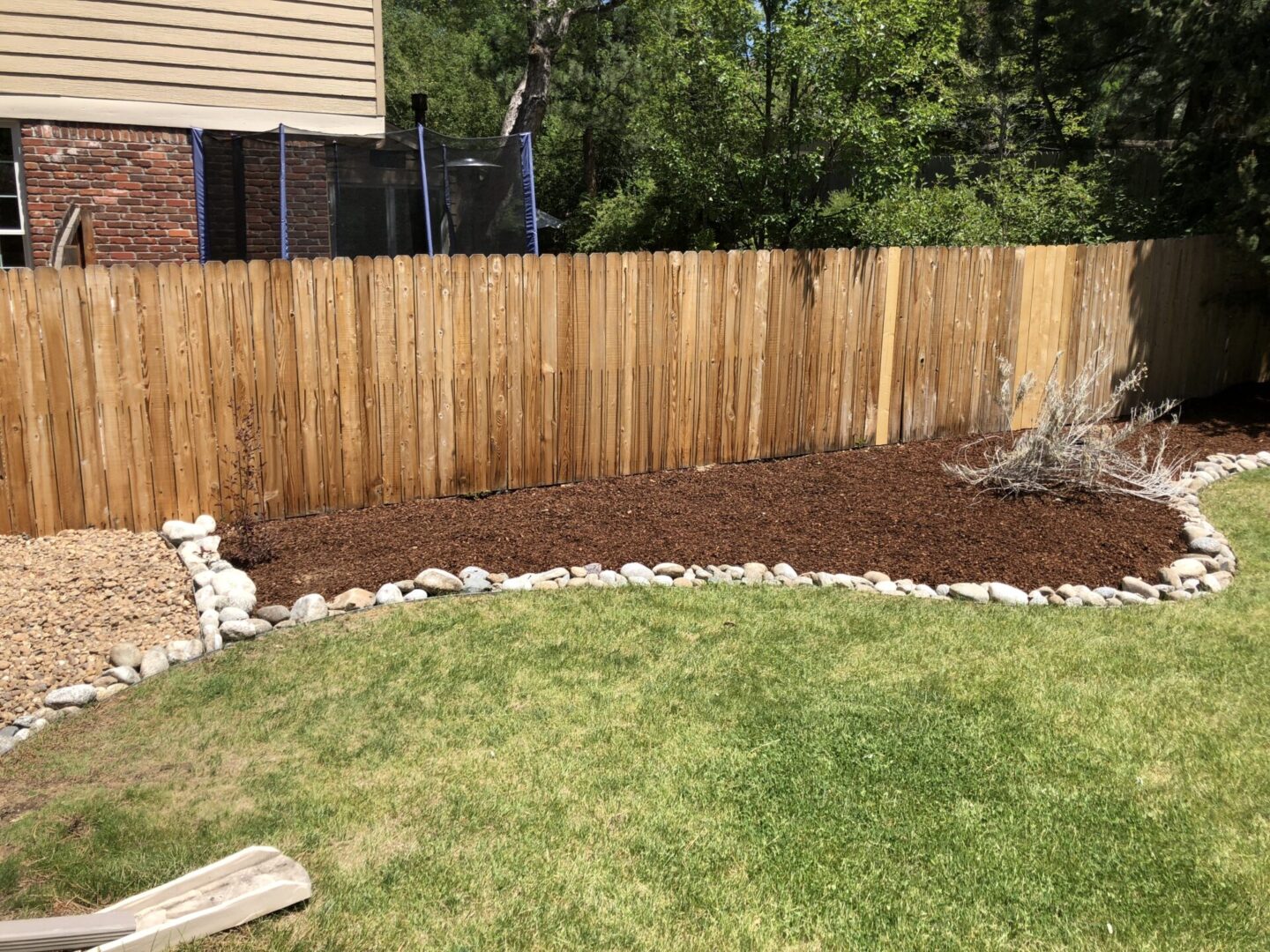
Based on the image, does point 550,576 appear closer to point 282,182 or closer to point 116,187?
point 282,182

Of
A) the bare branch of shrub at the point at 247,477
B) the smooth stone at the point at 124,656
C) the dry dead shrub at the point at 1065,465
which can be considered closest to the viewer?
the smooth stone at the point at 124,656

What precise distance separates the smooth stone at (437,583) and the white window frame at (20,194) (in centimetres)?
641

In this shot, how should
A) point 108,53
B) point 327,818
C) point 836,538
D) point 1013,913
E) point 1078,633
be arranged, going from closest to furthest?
point 1013,913 < point 327,818 < point 1078,633 < point 836,538 < point 108,53

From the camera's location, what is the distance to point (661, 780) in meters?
4.20

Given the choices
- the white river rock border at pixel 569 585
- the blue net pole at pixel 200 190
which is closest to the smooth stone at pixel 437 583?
the white river rock border at pixel 569 585

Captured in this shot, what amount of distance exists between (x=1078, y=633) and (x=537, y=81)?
44.2 feet

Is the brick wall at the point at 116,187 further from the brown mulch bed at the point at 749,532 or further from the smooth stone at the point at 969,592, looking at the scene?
the smooth stone at the point at 969,592

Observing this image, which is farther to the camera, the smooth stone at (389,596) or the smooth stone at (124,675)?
the smooth stone at (389,596)

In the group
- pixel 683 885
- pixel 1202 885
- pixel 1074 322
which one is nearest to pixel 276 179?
pixel 1074 322

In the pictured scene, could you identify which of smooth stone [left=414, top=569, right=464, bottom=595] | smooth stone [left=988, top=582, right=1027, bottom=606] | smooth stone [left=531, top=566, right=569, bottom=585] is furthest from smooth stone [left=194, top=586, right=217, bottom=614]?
smooth stone [left=988, top=582, right=1027, bottom=606]

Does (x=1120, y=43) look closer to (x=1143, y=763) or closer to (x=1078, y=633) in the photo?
(x=1078, y=633)

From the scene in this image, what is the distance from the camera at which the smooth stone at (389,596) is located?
5875mm

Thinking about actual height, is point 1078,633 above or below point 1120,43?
below

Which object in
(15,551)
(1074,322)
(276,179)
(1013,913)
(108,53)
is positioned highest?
(108,53)
